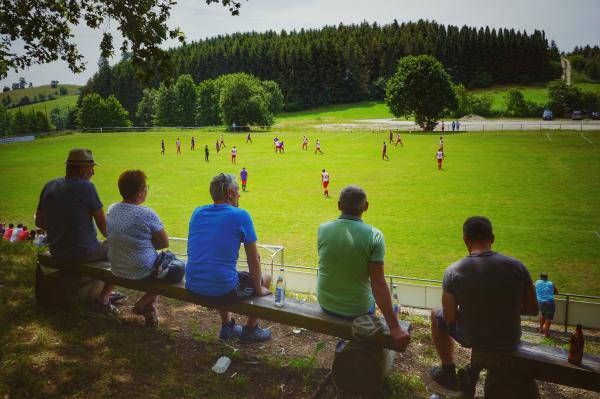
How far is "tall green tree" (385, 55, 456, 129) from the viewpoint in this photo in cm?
6153

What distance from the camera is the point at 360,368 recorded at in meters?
3.38

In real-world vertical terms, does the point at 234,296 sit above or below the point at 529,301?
below

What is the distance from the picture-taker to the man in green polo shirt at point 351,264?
348cm

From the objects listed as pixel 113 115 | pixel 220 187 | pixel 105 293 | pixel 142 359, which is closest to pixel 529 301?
pixel 220 187

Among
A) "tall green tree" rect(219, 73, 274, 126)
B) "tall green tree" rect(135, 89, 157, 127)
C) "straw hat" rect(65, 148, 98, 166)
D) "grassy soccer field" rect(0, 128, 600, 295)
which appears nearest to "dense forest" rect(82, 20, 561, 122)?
"tall green tree" rect(135, 89, 157, 127)

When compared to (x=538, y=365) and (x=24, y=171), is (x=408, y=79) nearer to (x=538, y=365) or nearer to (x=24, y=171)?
(x=24, y=171)

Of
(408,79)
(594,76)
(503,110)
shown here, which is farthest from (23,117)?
(594,76)

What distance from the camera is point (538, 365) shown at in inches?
124

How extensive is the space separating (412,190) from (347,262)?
23777 mm

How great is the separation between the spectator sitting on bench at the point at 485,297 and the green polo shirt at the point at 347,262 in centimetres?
69

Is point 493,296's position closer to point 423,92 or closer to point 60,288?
point 60,288

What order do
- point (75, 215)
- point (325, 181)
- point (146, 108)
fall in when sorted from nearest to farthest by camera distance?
point (75, 215) → point (325, 181) → point (146, 108)

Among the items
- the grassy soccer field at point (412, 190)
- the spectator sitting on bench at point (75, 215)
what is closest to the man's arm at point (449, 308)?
the spectator sitting on bench at point (75, 215)

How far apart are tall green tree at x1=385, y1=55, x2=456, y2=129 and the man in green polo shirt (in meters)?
61.0
